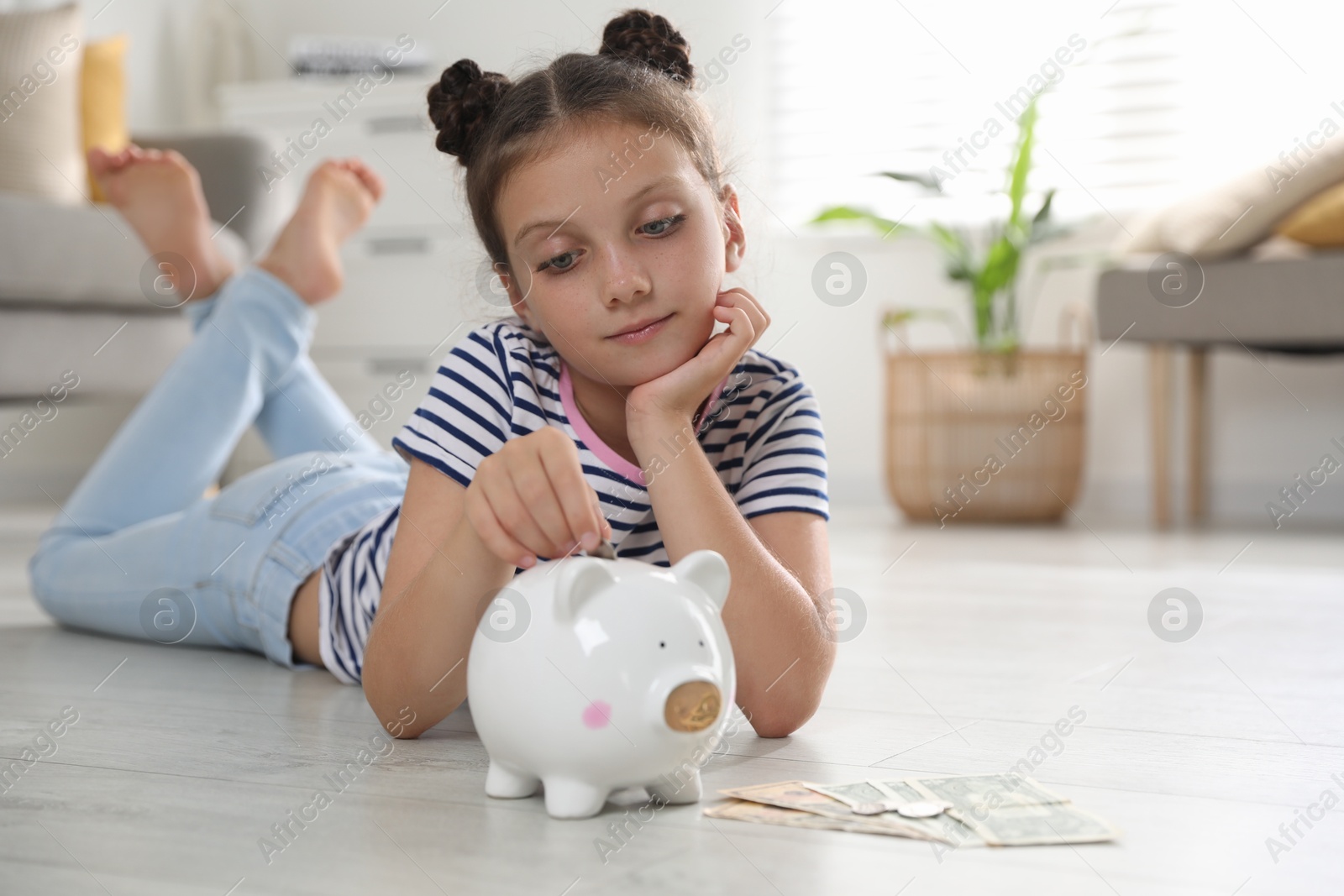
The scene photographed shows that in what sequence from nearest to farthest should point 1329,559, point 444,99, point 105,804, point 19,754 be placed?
point 105,804
point 19,754
point 444,99
point 1329,559

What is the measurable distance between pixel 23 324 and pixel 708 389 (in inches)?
62.2

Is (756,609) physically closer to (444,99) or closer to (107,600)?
(444,99)

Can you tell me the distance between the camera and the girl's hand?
2.04 feet

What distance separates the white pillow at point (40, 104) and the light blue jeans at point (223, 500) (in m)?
1.24

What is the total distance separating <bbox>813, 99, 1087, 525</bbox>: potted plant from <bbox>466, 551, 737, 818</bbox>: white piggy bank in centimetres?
205

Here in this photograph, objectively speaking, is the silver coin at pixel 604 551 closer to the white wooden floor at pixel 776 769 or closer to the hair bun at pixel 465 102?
the white wooden floor at pixel 776 769

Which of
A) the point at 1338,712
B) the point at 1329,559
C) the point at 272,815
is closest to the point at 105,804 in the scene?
the point at 272,815

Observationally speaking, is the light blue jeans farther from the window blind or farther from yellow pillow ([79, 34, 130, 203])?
the window blind

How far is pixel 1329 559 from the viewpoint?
186 cm

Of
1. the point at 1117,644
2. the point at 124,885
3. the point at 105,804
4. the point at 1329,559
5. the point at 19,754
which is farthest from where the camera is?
the point at 1329,559

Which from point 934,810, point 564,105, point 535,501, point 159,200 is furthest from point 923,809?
point 159,200

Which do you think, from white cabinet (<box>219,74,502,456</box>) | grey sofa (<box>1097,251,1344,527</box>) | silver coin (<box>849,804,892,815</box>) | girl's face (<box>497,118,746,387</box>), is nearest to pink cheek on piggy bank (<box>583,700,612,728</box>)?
silver coin (<box>849,804,892,815</box>)

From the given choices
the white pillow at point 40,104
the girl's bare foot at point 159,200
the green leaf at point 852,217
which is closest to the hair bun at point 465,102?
the girl's bare foot at point 159,200

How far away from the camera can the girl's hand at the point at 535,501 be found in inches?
24.5
